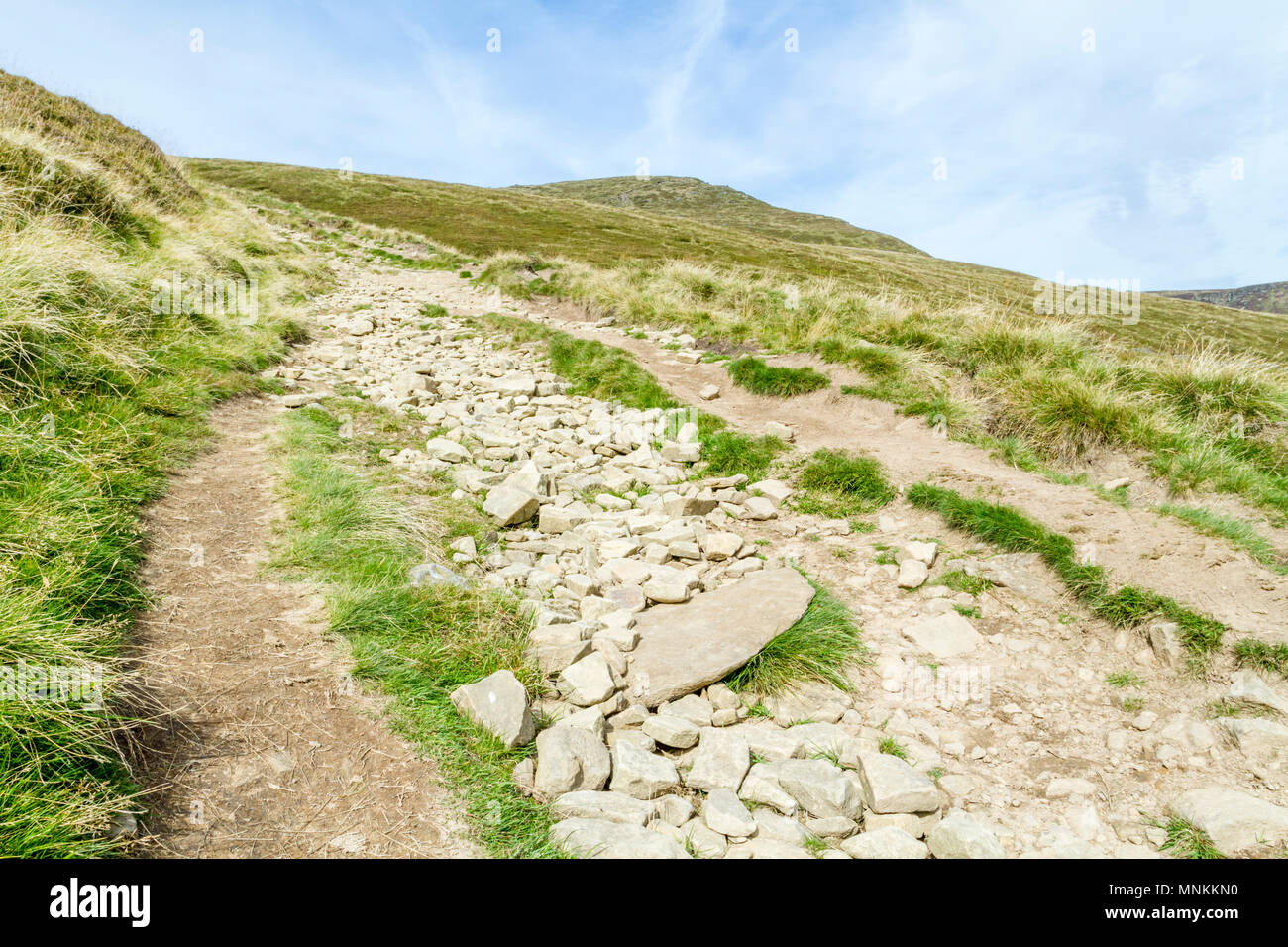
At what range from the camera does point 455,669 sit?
3873mm


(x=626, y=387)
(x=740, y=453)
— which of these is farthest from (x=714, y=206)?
(x=740, y=453)

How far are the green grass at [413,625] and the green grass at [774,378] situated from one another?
5.93 m

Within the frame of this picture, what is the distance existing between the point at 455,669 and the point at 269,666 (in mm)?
1041

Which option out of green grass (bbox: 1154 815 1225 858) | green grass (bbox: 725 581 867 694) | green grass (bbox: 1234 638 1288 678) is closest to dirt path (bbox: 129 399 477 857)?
green grass (bbox: 725 581 867 694)

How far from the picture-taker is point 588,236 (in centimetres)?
4488

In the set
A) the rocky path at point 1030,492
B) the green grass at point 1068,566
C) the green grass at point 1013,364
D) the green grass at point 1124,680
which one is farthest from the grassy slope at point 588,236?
the green grass at point 1124,680

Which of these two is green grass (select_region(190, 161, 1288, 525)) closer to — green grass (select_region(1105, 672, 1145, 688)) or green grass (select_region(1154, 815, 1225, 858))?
green grass (select_region(1105, 672, 1145, 688))

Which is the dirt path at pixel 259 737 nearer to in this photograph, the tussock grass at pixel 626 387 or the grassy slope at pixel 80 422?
the grassy slope at pixel 80 422

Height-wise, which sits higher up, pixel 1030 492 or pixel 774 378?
pixel 774 378

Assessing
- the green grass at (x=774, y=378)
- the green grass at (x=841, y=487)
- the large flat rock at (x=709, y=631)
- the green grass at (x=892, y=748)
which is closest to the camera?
the green grass at (x=892, y=748)

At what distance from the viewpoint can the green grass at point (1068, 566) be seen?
4.43m

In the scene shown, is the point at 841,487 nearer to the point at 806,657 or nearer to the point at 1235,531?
the point at 806,657

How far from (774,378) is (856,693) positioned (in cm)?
688
